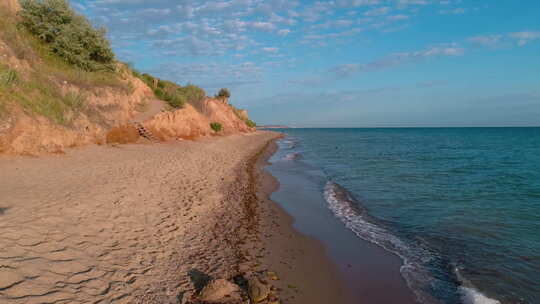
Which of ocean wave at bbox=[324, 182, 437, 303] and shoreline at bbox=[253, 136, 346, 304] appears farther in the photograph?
ocean wave at bbox=[324, 182, 437, 303]

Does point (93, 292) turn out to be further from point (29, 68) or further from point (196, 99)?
point (196, 99)

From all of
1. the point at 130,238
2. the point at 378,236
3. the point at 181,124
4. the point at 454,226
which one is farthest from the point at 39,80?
the point at 454,226

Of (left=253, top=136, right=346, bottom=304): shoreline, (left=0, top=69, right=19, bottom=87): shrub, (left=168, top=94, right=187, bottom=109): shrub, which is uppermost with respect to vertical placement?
(left=168, top=94, right=187, bottom=109): shrub

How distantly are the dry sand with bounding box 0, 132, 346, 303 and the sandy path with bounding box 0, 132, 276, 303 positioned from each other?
18mm

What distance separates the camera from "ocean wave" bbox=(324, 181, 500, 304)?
15.9 ft

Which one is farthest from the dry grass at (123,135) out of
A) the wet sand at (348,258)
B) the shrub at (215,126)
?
the shrub at (215,126)

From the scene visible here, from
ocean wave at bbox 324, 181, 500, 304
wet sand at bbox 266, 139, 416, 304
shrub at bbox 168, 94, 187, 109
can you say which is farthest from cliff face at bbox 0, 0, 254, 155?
ocean wave at bbox 324, 181, 500, 304

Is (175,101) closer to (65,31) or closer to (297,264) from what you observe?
(65,31)

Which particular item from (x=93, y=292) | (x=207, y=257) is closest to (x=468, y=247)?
(x=207, y=257)

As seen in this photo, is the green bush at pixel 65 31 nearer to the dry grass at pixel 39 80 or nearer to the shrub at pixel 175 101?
the dry grass at pixel 39 80

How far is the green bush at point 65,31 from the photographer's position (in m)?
15.5

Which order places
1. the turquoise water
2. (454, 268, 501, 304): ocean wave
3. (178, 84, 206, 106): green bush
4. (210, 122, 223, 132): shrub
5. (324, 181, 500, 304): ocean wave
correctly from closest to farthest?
(454, 268, 501, 304): ocean wave
(324, 181, 500, 304): ocean wave
the turquoise water
(178, 84, 206, 106): green bush
(210, 122, 223, 132): shrub

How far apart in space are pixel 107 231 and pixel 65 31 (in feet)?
52.5

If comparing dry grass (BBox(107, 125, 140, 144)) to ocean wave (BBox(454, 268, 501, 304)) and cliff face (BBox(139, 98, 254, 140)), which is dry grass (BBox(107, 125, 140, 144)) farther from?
ocean wave (BBox(454, 268, 501, 304))
